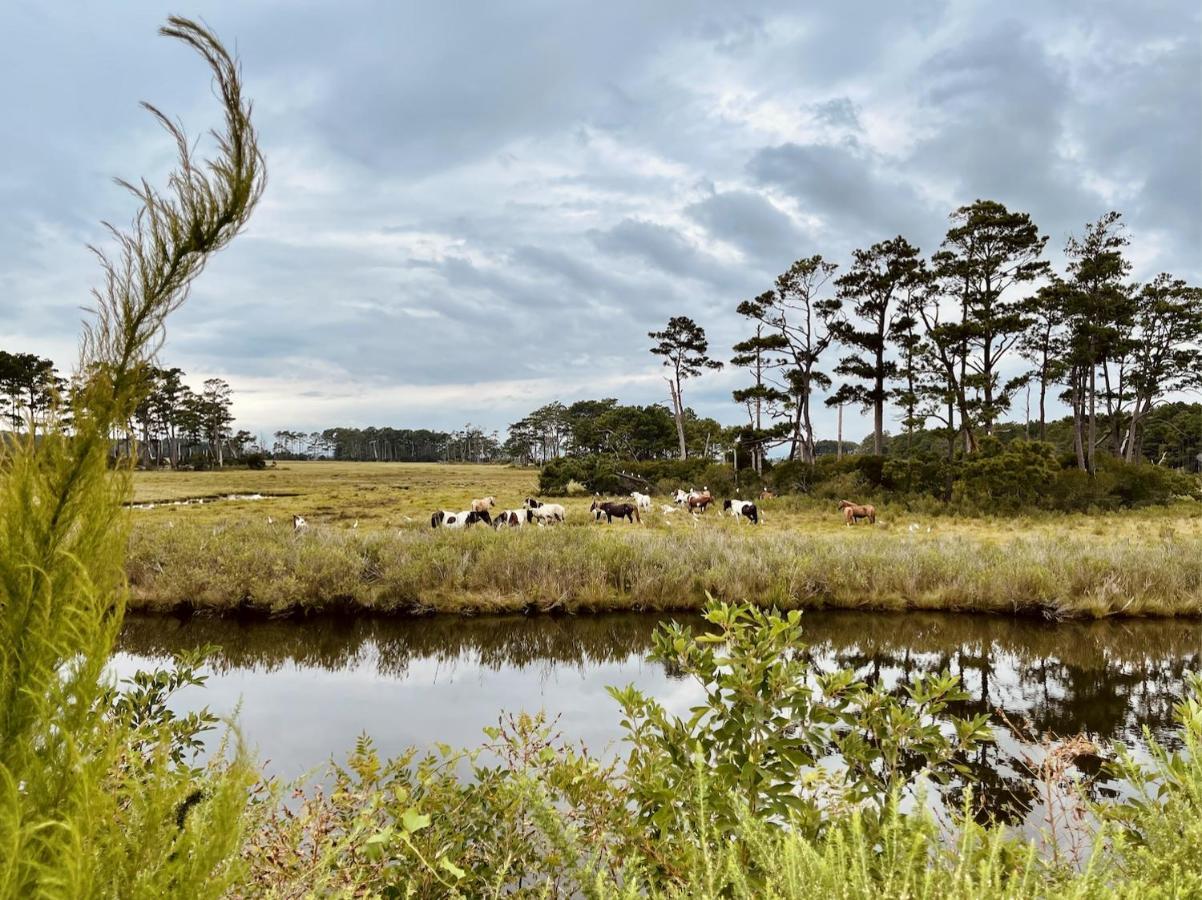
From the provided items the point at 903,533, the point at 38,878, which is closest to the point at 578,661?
the point at 38,878

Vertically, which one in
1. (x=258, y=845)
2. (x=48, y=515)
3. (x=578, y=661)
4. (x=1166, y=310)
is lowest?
(x=578, y=661)

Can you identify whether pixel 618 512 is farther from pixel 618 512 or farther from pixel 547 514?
pixel 547 514

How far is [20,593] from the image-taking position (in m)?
1.40

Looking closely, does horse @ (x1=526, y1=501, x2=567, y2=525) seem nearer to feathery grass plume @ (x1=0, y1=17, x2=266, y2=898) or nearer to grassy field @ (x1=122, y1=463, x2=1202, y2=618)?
grassy field @ (x1=122, y1=463, x2=1202, y2=618)

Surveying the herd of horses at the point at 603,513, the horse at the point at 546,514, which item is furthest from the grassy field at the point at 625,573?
the horse at the point at 546,514

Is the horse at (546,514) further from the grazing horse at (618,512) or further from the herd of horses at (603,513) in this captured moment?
the grazing horse at (618,512)

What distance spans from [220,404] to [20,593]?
4427 inches

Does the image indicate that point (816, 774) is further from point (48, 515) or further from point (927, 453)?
point (927, 453)

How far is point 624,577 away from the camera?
11992mm

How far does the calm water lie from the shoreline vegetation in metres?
0.53

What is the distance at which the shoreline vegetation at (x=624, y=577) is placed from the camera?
35.7 feet

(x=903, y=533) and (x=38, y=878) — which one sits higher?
(x=38, y=878)

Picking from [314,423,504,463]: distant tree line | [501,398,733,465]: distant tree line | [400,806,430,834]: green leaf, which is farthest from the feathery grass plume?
[314,423,504,463]: distant tree line

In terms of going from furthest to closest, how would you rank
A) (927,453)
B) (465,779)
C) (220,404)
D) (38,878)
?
1. (220,404)
2. (927,453)
3. (465,779)
4. (38,878)
